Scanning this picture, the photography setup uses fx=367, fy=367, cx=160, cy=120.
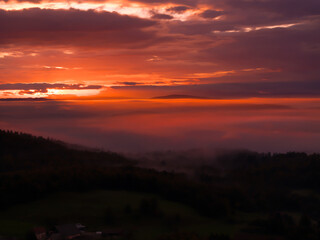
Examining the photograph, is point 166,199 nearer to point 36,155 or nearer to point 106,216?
point 106,216

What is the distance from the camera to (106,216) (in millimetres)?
25594

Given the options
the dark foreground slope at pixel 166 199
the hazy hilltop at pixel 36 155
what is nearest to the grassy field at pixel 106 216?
the dark foreground slope at pixel 166 199

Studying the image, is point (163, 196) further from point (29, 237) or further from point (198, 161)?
point (198, 161)

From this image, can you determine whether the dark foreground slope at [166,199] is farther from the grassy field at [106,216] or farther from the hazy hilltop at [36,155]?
the hazy hilltop at [36,155]

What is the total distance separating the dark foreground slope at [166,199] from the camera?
2494 centimetres

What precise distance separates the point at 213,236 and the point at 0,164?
109 feet

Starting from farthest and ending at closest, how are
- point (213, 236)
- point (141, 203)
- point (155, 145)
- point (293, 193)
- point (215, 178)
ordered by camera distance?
point (155, 145) < point (215, 178) < point (293, 193) < point (141, 203) < point (213, 236)

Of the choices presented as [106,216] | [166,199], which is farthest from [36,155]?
[106,216]

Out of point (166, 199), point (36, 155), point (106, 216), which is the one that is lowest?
point (166, 199)

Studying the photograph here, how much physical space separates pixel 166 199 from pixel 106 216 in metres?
8.07

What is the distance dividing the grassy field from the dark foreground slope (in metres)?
0.07

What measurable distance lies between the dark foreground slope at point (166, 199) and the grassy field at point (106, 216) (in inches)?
2.9

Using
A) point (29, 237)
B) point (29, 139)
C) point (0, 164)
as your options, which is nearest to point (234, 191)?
point (29, 237)

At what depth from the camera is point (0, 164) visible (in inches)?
1813
